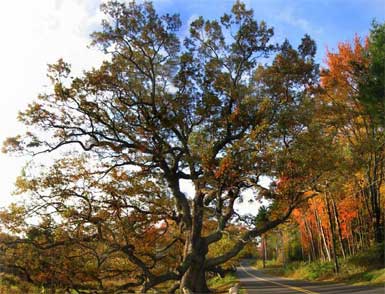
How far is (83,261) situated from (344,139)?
64.2ft

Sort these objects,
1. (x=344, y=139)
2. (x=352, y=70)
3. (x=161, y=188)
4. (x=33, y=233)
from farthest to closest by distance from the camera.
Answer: (x=344, y=139), (x=352, y=70), (x=161, y=188), (x=33, y=233)

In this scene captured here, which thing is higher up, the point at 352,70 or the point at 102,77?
the point at 352,70

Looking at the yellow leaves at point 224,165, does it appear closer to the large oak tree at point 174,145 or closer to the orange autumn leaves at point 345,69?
the large oak tree at point 174,145

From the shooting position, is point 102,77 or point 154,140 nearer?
point 102,77

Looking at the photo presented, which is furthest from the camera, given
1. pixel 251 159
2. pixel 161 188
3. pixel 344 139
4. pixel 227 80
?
pixel 344 139

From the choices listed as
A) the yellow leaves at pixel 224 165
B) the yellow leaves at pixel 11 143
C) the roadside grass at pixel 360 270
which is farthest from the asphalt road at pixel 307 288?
the yellow leaves at pixel 11 143

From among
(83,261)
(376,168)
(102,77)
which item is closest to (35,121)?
(102,77)

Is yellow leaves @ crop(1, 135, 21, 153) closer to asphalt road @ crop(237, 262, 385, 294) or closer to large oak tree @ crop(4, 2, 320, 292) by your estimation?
large oak tree @ crop(4, 2, 320, 292)

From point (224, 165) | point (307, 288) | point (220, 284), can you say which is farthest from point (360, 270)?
point (224, 165)

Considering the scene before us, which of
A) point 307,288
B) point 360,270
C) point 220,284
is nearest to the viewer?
point 307,288

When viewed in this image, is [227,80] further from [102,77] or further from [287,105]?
[102,77]

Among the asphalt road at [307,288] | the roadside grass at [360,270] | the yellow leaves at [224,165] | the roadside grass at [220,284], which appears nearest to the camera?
the yellow leaves at [224,165]

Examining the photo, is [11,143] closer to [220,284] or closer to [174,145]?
[174,145]

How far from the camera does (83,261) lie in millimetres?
14492
